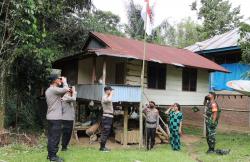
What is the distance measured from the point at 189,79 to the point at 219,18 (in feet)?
66.7

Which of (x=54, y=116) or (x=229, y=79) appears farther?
(x=229, y=79)

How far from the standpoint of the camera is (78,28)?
1988 cm

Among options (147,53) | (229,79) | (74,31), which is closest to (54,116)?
(147,53)

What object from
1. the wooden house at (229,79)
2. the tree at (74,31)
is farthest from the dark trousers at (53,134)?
the wooden house at (229,79)

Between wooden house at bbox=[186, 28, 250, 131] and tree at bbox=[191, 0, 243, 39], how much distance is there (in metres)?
14.4

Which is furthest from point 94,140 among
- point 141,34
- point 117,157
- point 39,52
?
point 141,34

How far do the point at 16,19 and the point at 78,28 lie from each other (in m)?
8.49

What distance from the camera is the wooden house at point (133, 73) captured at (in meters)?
14.0

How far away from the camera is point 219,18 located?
36.0 m

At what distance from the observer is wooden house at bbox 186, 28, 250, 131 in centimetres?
1905

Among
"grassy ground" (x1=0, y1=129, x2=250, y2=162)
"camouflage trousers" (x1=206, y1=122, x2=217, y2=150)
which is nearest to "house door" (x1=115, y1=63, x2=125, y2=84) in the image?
"grassy ground" (x1=0, y1=129, x2=250, y2=162)

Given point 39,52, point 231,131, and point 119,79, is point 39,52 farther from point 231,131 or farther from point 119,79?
point 231,131

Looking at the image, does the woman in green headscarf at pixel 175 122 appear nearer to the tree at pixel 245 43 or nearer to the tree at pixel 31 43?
the tree at pixel 245 43

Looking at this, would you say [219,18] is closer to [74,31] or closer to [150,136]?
[74,31]
